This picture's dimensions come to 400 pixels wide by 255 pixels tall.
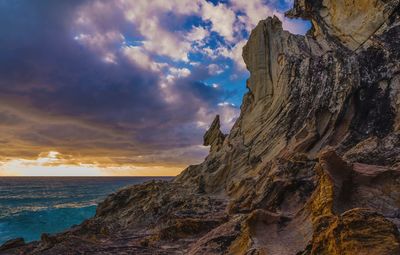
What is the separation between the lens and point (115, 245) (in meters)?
21.6

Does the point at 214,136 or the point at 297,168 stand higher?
the point at 214,136

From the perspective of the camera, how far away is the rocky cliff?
11.5m

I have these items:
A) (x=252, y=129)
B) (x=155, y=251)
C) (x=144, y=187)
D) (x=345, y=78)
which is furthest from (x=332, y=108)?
(x=144, y=187)

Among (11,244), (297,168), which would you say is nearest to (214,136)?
(11,244)

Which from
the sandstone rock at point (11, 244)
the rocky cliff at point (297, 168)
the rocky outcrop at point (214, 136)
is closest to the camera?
the rocky cliff at point (297, 168)

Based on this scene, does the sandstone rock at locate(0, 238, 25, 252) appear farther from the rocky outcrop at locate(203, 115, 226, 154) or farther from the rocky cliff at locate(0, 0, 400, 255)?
the rocky outcrop at locate(203, 115, 226, 154)

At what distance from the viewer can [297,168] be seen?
19.1 meters

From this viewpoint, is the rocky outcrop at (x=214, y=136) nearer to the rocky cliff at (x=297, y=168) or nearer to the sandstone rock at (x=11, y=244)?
the rocky cliff at (x=297, y=168)

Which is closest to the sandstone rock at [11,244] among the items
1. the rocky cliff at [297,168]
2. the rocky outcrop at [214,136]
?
the rocky cliff at [297,168]

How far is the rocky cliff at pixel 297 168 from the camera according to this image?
1148cm

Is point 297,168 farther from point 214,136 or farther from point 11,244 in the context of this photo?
point 214,136

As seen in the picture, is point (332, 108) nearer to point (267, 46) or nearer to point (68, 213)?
point (267, 46)

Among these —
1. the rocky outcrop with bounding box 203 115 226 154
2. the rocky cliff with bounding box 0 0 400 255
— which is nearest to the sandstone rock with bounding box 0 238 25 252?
the rocky cliff with bounding box 0 0 400 255

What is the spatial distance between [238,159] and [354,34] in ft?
47.4
